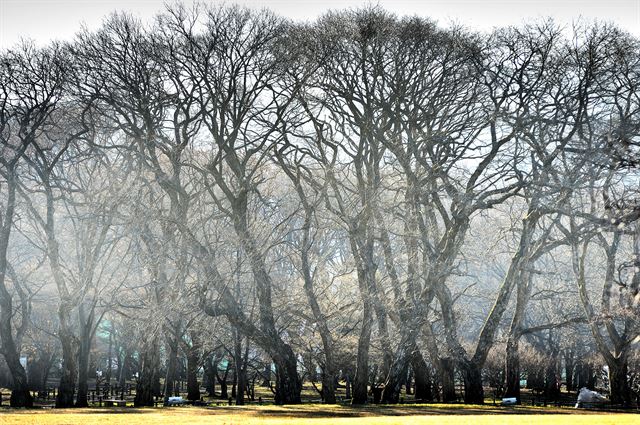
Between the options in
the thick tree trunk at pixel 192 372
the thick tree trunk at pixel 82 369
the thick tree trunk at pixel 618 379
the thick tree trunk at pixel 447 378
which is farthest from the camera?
the thick tree trunk at pixel 192 372

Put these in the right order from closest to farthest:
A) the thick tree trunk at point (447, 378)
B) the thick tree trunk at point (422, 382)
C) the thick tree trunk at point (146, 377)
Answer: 1. the thick tree trunk at point (447, 378)
2. the thick tree trunk at point (146, 377)
3. the thick tree trunk at point (422, 382)

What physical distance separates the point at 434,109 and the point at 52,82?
42.7ft

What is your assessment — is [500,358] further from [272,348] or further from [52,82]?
[52,82]

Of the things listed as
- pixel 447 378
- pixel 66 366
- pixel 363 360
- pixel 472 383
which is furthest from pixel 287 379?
pixel 66 366

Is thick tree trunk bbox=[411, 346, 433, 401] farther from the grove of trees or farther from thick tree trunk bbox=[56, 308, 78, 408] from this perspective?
thick tree trunk bbox=[56, 308, 78, 408]

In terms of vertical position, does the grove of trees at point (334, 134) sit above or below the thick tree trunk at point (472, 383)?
above

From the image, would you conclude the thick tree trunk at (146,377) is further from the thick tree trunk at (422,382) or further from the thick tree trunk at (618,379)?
the thick tree trunk at (618,379)

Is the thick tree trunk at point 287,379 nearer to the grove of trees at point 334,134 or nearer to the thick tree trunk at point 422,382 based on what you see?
the grove of trees at point 334,134

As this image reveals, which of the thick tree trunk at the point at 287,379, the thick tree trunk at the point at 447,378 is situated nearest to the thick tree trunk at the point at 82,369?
the thick tree trunk at the point at 287,379

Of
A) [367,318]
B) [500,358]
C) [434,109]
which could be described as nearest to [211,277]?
[367,318]

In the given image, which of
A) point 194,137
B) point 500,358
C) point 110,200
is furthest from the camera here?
point 500,358

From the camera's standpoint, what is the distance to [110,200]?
86.9 ft

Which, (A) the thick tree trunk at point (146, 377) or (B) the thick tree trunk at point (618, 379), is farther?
(B) the thick tree trunk at point (618, 379)

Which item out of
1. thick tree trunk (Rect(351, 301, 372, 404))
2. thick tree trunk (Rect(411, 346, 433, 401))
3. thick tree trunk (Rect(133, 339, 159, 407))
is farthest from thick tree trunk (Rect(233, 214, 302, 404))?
thick tree trunk (Rect(411, 346, 433, 401))
